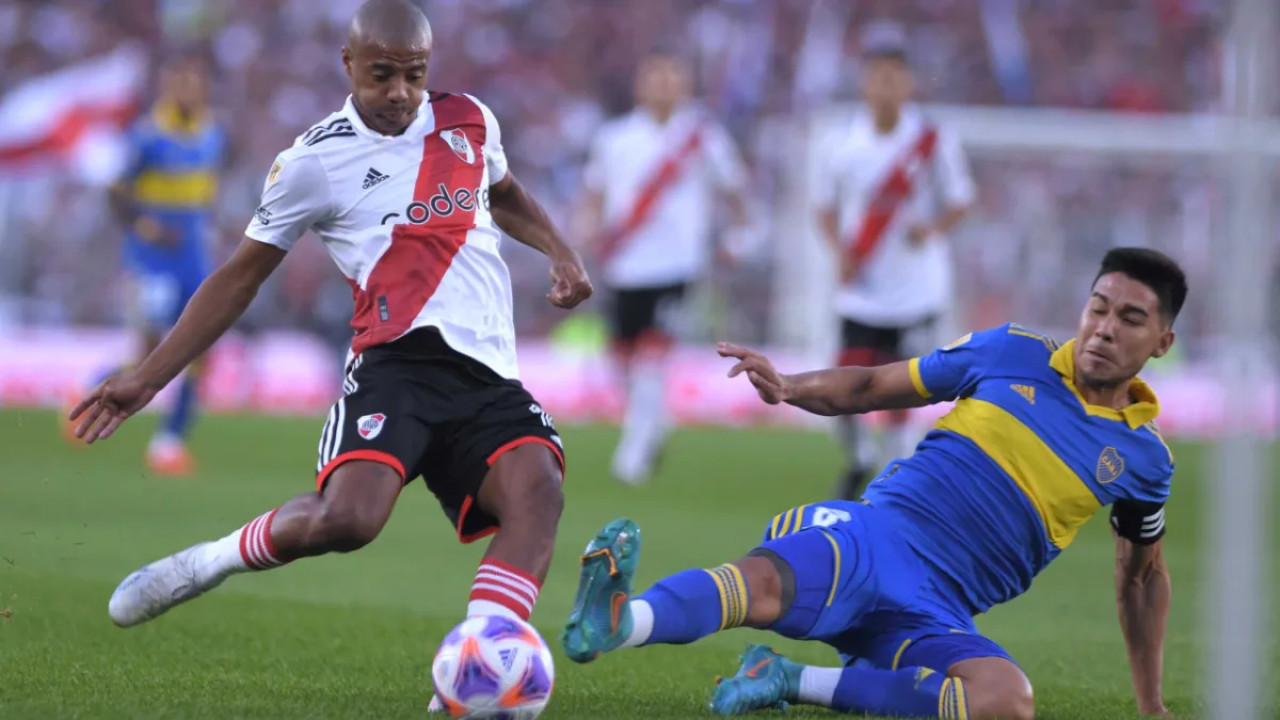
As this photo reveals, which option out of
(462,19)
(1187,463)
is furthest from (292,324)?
(1187,463)

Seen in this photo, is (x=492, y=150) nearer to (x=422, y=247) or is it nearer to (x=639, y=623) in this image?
(x=422, y=247)

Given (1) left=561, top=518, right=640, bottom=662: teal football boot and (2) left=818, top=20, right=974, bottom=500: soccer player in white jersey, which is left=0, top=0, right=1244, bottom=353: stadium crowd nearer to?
(2) left=818, top=20, right=974, bottom=500: soccer player in white jersey

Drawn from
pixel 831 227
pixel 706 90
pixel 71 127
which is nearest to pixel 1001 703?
pixel 831 227

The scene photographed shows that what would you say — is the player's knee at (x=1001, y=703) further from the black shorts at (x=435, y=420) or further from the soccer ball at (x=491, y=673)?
the black shorts at (x=435, y=420)

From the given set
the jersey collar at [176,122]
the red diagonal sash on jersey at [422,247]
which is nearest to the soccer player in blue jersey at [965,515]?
the red diagonal sash on jersey at [422,247]

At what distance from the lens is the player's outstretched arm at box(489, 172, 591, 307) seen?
5.20m

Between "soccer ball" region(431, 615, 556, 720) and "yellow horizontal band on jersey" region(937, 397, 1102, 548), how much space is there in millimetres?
1428

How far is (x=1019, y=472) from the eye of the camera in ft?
15.3

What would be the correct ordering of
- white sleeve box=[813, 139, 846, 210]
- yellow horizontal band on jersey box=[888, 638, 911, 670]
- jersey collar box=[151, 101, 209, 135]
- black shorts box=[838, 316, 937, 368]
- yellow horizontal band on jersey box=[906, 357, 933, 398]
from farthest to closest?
jersey collar box=[151, 101, 209, 135], white sleeve box=[813, 139, 846, 210], black shorts box=[838, 316, 937, 368], yellow horizontal band on jersey box=[906, 357, 933, 398], yellow horizontal band on jersey box=[888, 638, 911, 670]

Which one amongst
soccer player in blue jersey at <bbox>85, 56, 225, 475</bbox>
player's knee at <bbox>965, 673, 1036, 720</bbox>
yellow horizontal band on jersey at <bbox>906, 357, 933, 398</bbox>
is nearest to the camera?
player's knee at <bbox>965, 673, 1036, 720</bbox>

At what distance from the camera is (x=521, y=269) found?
20.0 m

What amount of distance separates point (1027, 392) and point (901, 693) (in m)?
0.91

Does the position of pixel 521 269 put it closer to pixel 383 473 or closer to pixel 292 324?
pixel 292 324

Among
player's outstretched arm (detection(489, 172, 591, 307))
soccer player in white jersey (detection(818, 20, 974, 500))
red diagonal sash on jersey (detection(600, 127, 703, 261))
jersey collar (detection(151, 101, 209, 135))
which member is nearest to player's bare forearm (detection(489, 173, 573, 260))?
player's outstretched arm (detection(489, 172, 591, 307))
